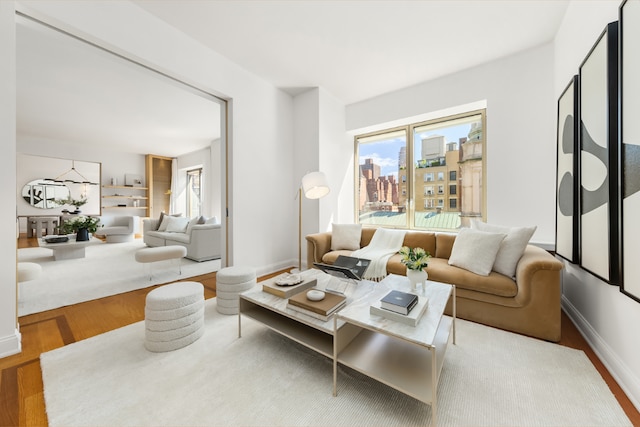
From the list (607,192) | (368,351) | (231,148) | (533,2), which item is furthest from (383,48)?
(368,351)

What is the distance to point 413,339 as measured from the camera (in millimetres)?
1104

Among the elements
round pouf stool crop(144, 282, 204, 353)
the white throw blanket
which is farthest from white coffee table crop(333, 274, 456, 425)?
round pouf stool crop(144, 282, 204, 353)

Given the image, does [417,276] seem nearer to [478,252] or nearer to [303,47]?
[478,252]

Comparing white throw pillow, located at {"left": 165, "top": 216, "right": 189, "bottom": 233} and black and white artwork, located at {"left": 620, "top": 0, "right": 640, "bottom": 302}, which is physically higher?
black and white artwork, located at {"left": 620, "top": 0, "right": 640, "bottom": 302}

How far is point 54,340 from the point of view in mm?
1855

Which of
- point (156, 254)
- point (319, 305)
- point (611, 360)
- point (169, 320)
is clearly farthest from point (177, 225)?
point (611, 360)

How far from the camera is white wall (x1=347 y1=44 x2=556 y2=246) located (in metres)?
2.77

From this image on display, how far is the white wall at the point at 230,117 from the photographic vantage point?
1687 mm

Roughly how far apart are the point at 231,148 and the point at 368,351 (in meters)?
2.88

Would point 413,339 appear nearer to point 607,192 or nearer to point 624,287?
point 624,287

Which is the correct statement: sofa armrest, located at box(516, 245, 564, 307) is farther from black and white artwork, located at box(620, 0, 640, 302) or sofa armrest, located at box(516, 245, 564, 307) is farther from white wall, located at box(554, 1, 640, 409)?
black and white artwork, located at box(620, 0, 640, 302)

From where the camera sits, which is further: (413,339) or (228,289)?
(228,289)

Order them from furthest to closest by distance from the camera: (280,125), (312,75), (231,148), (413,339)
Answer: (280,125)
(312,75)
(231,148)
(413,339)

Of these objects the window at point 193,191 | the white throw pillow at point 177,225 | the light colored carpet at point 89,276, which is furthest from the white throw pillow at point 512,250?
the window at point 193,191
